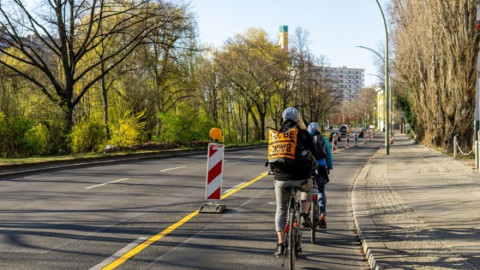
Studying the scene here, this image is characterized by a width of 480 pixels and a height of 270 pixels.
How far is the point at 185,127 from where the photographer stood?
3553 centimetres

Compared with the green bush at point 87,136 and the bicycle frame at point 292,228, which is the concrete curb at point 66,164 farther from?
the bicycle frame at point 292,228

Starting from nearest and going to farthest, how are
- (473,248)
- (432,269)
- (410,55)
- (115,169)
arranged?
1. (432,269)
2. (473,248)
3. (115,169)
4. (410,55)

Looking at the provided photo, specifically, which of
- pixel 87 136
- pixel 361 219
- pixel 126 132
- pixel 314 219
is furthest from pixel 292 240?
pixel 126 132

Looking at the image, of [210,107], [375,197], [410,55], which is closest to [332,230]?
[375,197]

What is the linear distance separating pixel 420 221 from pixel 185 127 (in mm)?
28308

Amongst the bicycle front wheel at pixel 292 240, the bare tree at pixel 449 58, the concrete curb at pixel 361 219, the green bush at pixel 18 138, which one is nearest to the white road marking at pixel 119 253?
the bicycle front wheel at pixel 292 240

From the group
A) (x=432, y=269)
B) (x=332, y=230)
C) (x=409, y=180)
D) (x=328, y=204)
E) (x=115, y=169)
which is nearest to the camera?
(x=432, y=269)

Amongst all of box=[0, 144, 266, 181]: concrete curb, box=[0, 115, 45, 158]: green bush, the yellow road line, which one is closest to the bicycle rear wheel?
the yellow road line

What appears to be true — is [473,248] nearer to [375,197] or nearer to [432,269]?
[432,269]

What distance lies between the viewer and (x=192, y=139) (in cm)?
3612

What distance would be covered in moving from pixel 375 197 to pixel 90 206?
6096mm

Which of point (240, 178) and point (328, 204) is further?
point (240, 178)

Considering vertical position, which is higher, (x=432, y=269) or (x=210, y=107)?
(x=210, y=107)

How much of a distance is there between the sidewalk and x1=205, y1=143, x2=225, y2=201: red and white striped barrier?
260 cm
